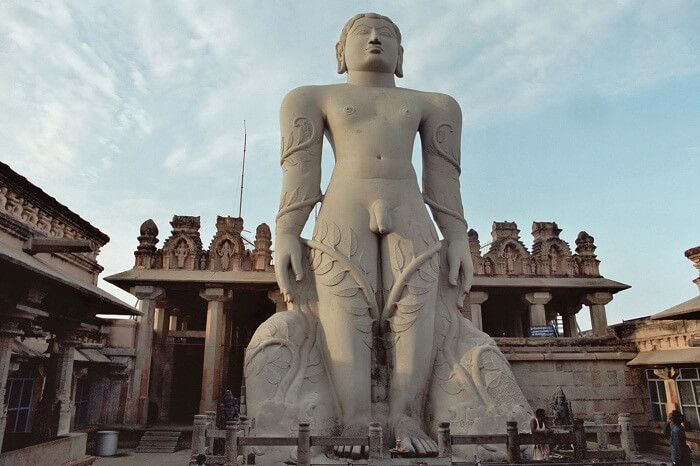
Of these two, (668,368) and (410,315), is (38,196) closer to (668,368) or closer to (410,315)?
(410,315)

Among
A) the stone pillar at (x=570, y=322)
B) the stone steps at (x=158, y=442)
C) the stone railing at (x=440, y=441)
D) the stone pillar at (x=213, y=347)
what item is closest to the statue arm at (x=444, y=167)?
the stone railing at (x=440, y=441)

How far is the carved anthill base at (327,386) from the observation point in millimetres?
6223

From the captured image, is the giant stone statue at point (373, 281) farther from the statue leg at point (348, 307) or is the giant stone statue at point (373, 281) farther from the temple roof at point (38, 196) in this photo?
the temple roof at point (38, 196)

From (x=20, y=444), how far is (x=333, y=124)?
22.7 feet

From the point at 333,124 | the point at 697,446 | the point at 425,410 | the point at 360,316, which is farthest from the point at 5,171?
the point at 697,446

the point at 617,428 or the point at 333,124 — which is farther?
the point at 333,124

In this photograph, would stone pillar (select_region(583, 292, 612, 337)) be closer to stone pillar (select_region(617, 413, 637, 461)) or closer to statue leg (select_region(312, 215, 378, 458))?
stone pillar (select_region(617, 413, 637, 461))

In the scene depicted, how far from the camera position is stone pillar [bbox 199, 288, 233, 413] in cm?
1574

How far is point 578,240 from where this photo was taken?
64.2 ft

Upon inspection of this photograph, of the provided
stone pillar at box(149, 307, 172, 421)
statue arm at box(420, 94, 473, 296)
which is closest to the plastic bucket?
stone pillar at box(149, 307, 172, 421)

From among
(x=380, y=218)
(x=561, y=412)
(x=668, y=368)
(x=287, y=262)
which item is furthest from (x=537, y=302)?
(x=287, y=262)

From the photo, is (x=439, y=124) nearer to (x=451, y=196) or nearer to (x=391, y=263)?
(x=451, y=196)

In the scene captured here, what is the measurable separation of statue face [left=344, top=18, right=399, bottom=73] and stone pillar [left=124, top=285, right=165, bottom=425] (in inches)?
420

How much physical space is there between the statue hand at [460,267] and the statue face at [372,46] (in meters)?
3.09
